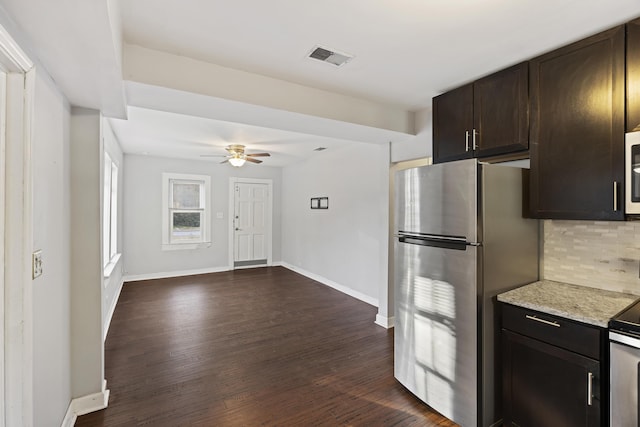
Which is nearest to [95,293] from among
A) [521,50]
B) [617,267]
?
[521,50]

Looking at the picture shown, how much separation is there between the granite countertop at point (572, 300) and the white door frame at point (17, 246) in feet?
8.29

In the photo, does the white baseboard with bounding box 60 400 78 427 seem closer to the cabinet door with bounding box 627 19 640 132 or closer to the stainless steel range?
the stainless steel range

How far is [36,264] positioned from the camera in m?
1.45

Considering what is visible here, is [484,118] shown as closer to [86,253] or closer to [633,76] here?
[633,76]

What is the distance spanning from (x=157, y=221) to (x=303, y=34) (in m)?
5.53

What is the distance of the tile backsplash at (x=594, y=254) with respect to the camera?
77.1 inches

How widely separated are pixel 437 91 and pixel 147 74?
237cm

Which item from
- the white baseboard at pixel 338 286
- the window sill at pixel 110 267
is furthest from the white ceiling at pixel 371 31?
the white baseboard at pixel 338 286

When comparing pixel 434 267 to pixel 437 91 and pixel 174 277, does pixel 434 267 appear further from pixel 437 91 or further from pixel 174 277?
pixel 174 277

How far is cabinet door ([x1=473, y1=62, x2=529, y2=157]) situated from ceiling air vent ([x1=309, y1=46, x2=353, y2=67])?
1.11 m

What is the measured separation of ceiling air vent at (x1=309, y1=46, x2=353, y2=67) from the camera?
209 centimetres

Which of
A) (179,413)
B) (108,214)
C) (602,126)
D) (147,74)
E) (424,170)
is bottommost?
(179,413)

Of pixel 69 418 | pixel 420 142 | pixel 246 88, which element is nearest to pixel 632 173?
pixel 420 142

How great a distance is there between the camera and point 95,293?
2.24 meters
